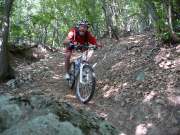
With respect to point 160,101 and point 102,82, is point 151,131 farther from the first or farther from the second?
point 102,82

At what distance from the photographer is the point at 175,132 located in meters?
6.88

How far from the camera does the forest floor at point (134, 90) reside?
24.2 ft

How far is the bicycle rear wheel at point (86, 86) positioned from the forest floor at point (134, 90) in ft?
0.61

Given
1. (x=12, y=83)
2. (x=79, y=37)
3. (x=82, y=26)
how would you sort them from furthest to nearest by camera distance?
1. (x=12, y=83)
2. (x=79, y=37)
3. (x=82, y=26)

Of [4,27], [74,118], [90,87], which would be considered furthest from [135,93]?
[4,27]

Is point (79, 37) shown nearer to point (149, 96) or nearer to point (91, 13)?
point (149, 96)

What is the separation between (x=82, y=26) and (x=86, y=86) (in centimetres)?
156

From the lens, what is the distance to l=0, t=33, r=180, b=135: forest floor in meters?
7.37

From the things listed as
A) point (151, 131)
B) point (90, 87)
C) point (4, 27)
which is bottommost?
point (151, 131)

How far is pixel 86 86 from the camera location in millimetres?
8562

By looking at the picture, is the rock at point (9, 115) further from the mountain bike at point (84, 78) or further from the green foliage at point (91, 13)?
the green foliage at point (91, 13)

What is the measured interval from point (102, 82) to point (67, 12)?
36.6m

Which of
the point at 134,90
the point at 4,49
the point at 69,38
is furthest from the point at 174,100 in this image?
the point at 4,49

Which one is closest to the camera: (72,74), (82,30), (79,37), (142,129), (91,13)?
(142,129)
